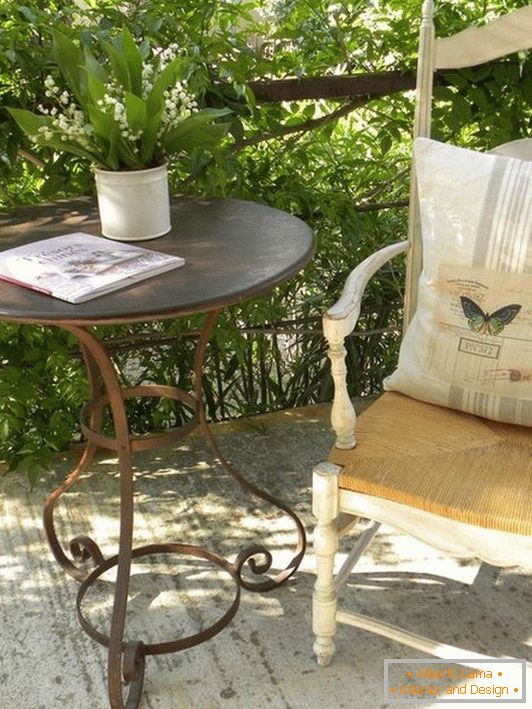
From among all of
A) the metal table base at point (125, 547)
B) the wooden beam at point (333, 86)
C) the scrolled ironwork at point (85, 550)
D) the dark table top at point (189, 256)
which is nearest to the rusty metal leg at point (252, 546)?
the metal table base at point (125, 547)

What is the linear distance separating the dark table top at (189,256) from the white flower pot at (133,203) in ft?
0.11

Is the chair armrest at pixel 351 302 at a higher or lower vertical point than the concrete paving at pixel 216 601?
higher

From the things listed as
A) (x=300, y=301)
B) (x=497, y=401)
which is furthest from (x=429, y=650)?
(x=300, y=301)

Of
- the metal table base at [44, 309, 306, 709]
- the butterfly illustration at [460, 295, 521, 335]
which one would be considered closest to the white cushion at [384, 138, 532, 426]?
the butterfly illustration at [460, 295, 521, 335]

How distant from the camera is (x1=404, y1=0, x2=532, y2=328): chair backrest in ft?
7.02

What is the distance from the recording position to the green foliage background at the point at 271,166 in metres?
2.40

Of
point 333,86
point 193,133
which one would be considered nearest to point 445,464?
point 193,133

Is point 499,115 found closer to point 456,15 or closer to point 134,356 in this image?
point 456,15

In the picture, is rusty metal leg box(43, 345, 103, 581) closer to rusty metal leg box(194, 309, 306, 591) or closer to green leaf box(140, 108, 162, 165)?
rusty metal leg box(194, 309, 306, 591)

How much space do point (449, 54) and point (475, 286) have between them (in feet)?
2.08

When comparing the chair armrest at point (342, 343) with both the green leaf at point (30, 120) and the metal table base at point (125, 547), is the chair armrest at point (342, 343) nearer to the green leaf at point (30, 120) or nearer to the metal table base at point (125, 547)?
the metal table base at point (125, 547)

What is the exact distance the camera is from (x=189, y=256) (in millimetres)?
1872

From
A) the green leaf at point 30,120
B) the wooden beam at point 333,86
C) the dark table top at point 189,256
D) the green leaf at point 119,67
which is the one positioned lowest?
the dark table top at point 189,256

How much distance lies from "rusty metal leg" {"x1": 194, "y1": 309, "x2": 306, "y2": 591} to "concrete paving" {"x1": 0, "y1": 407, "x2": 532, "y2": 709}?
0.10ft
